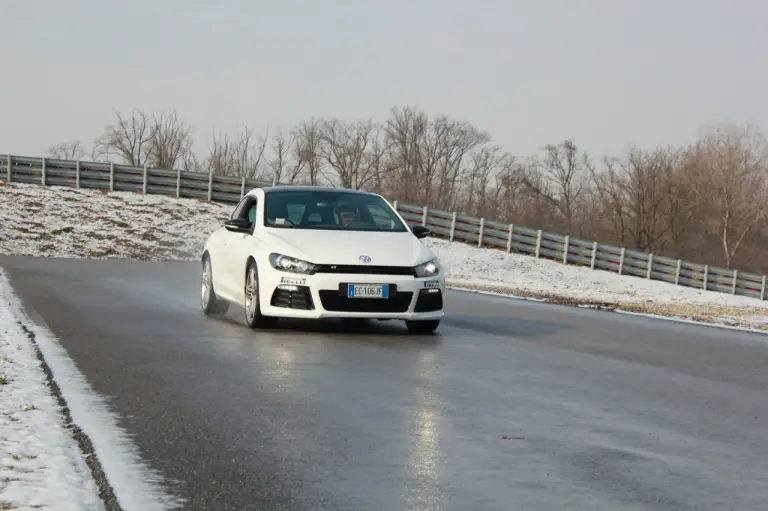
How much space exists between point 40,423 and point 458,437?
2354 mm

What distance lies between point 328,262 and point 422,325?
1481mm

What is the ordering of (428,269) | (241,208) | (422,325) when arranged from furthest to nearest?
(241,208) < (422,325) < (428,269)

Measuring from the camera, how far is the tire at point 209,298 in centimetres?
1463

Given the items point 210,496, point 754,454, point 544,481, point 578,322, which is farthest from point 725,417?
point 578,322

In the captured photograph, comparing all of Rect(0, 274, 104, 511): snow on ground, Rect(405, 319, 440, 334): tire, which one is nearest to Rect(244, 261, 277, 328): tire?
Rect(405, 319, 440, 334): tire

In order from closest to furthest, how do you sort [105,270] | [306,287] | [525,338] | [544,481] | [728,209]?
[544,481]
[306,287]
[525,338]
[105,270]
[728,209]

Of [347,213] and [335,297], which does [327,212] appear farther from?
[335,297]

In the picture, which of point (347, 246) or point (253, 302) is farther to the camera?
point (253, 302)

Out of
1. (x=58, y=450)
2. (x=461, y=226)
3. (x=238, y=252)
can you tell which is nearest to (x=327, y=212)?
(x=238, y=252)

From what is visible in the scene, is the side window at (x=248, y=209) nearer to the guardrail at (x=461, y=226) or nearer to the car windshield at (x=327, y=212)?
the car windshield at (x=327, y=212)

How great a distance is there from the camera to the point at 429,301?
40.7 feet

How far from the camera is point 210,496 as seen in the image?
4910mm

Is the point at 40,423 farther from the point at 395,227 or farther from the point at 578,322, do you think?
the point at 578,322

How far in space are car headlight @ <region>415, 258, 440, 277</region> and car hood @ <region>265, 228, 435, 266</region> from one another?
0.05 metres
